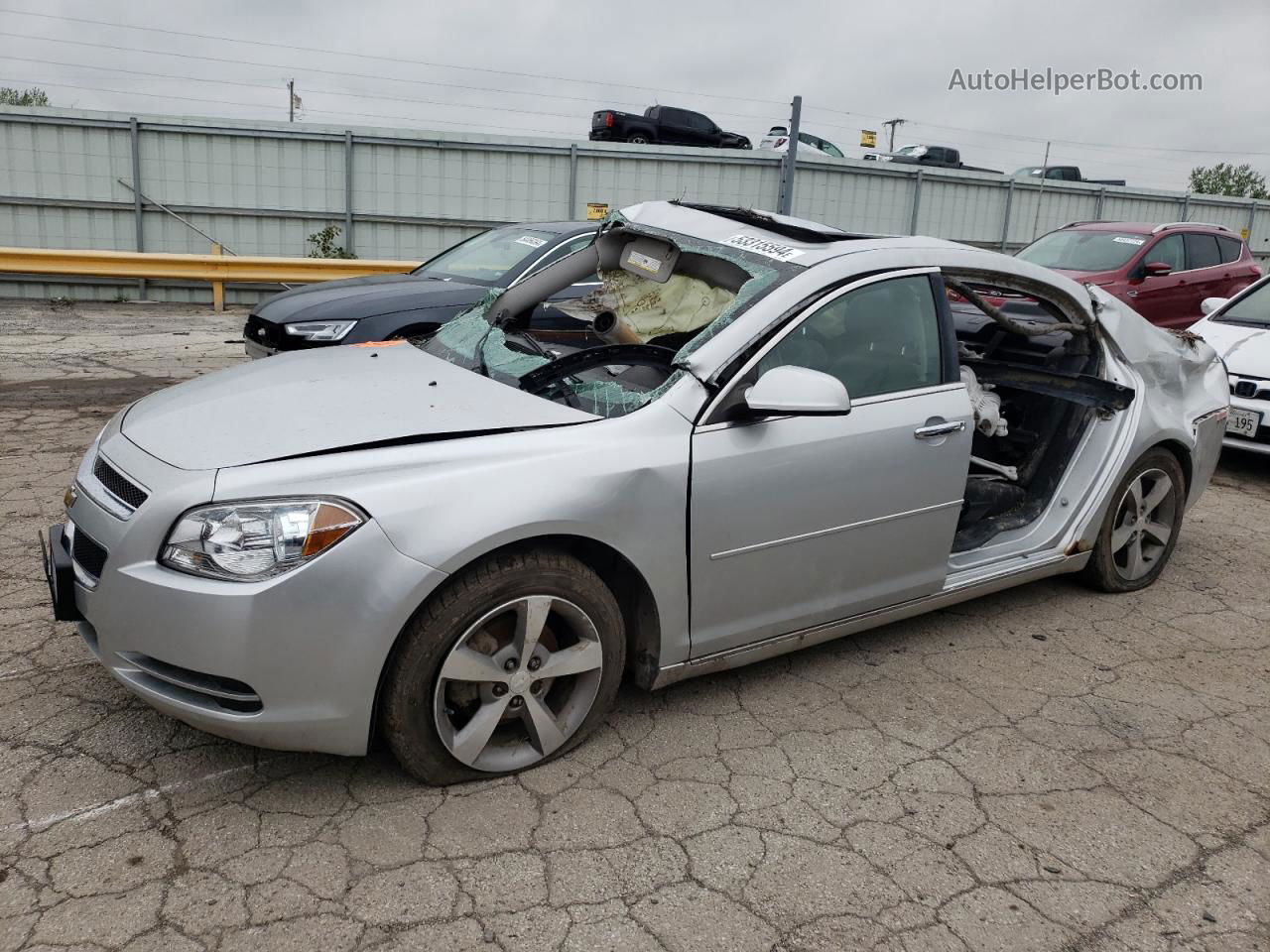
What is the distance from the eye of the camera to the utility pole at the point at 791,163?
13758mm

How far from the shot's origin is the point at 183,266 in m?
13.0

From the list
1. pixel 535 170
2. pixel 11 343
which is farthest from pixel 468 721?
pixel 535 170

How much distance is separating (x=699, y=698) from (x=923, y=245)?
1853mm

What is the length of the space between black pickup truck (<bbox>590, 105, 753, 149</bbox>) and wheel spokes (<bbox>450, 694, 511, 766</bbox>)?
17.4 meters

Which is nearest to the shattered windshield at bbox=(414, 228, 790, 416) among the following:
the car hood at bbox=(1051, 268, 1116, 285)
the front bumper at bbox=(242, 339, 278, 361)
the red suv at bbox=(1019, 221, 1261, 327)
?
the front bumper at bbox=(242, 339, 278, 361)

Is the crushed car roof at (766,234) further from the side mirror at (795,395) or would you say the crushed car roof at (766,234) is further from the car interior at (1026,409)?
the car interior at (1026,409)

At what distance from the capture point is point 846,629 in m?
3.58

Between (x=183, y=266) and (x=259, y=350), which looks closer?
(x=259, y=350)

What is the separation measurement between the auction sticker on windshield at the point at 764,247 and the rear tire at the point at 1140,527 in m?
1.97

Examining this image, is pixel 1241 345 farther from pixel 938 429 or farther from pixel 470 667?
Result: pixel 470 667

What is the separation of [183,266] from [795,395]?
12074mm

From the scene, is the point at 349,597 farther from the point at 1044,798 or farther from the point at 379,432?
the point at 1044,798

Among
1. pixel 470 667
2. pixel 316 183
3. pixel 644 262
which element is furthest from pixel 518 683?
pixel 316 183

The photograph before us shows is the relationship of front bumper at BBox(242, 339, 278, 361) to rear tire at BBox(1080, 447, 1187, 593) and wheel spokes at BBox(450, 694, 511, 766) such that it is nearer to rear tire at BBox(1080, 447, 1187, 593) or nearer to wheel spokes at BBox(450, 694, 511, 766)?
wheel spokes at BBox(450, 694, 511, 766)
